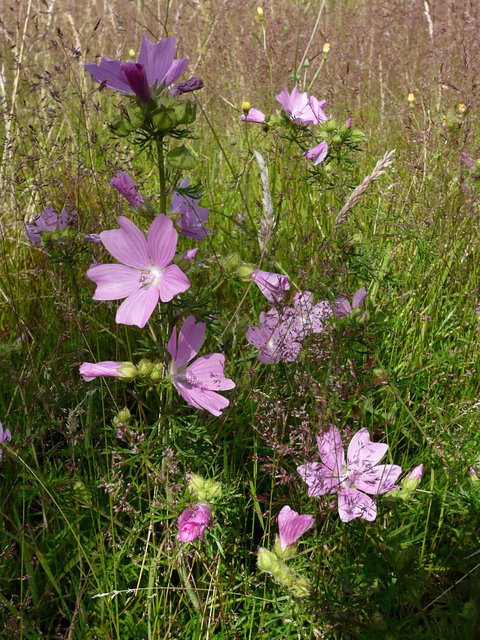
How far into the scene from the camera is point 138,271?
1196 mm

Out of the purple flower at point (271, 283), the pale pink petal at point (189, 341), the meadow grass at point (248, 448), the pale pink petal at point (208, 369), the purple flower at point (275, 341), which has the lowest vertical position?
the meadow grass at point (248, 448)

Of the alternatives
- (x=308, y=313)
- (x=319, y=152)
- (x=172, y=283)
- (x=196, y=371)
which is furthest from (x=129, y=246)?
(x=319, y=152)

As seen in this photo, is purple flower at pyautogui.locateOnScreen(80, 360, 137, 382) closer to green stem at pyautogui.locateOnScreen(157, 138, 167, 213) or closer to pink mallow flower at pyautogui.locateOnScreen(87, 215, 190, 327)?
pink mallow flower at pyautogui.locateOnScreen(87, 215, 190, 327)

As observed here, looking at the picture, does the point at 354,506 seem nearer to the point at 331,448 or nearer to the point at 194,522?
the point at 331,448

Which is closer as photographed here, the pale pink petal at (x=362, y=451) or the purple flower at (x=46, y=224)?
the pale pink petal at (x=362, y=451)

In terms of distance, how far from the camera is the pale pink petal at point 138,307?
1.11 metres

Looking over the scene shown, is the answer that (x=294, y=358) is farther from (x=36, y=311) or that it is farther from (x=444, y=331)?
(x=36, y=311)

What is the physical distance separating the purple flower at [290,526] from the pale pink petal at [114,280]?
1.74 feet

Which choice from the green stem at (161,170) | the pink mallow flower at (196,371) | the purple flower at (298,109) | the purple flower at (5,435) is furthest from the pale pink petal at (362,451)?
the purple flower at (298,109)

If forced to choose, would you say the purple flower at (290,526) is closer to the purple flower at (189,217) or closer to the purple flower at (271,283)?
the purple flower at (271,283)

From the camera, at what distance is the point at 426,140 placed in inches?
91.5

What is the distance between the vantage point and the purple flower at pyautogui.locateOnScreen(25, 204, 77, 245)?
1604 millimetres

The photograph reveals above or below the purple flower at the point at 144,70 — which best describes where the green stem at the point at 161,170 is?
below

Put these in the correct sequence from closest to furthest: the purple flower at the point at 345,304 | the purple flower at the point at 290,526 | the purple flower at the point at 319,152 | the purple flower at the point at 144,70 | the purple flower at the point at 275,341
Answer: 1. the purple flower at the point at 144,70
2. the purple flower at the point at 290,526
3. the purple flower at the point at 275,341
4. the purple flower at the point at 345,304
5. the purple flower at the point at 319,152
